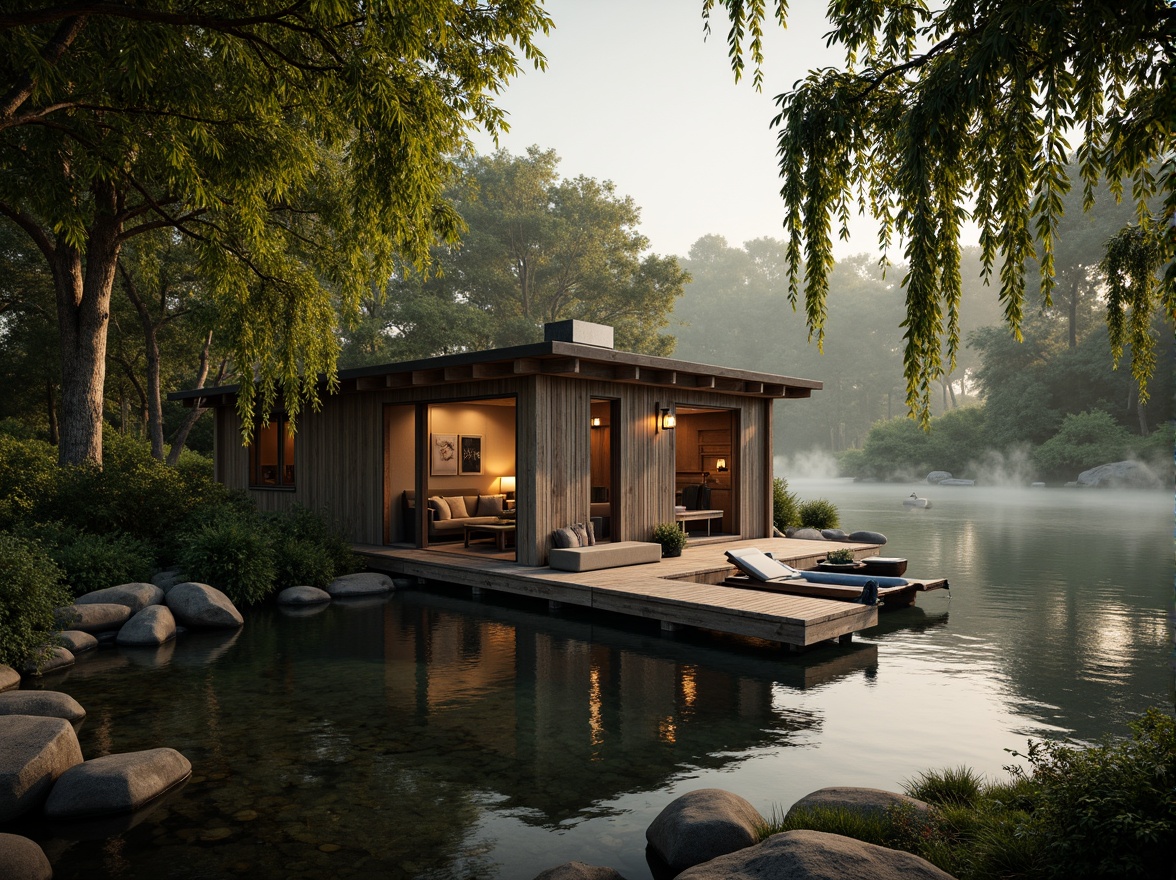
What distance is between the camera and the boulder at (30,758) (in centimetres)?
414

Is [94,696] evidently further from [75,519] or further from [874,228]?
[874,228]

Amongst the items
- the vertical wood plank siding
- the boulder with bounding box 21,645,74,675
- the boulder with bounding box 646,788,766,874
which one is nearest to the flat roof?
the vertical wood plank siding

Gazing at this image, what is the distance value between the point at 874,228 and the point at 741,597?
5.41 metres

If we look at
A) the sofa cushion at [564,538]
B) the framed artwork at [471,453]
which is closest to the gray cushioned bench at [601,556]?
the sofa cushion at [564,538]

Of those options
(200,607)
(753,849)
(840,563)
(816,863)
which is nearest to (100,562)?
(200,607)

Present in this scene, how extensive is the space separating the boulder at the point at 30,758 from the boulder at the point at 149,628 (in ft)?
10.9

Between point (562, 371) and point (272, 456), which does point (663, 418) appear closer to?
point (562, 371)

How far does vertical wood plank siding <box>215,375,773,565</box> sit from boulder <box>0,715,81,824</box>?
672 centimetres

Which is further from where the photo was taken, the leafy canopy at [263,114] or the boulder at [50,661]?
the boulder at [50,661]

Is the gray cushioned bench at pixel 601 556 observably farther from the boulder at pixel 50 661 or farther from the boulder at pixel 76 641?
the boulder at pixel 50 661

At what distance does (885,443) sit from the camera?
48.2 m

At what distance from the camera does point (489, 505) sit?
1477 centimetres

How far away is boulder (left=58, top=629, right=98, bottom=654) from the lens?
7531 millimetres

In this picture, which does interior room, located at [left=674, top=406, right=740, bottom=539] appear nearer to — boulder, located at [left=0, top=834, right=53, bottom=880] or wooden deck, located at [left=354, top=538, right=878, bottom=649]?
wooden deck, located at [left=354, top=538, right=878, bottom=649]
